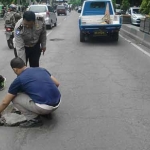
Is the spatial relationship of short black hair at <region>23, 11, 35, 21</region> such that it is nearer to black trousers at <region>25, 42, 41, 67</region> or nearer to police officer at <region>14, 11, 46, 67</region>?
police officer at <region>14, 11, 46, 67</region>

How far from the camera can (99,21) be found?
49.7 feet

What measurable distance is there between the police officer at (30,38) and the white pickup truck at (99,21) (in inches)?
321

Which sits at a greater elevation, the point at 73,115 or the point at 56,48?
the point at 73,115

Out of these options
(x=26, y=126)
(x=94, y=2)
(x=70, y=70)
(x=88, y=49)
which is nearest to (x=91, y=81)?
(x=70, y=70)

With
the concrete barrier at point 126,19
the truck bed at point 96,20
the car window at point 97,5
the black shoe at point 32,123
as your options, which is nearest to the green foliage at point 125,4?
the concrete barrier at point 126,19

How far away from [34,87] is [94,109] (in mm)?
1347

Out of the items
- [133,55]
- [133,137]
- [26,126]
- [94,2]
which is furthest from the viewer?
[94,2]

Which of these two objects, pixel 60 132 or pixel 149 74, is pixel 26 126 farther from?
pixel 149 74

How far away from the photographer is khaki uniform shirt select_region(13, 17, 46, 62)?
601 cm

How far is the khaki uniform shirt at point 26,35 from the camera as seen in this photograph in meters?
6.01

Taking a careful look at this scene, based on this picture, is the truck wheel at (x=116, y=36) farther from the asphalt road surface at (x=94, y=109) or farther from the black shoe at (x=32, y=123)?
the black shoe at (x=32, y=123)

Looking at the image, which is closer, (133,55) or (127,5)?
(133,55)

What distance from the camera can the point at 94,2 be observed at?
655 inches

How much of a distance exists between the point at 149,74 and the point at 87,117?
3.71 meters
